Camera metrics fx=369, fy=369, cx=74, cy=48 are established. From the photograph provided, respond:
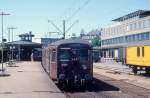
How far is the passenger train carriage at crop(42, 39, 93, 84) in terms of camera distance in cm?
2067

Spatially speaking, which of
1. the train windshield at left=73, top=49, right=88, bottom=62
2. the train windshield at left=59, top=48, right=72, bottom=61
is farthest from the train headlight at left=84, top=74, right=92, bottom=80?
the train windshield at left=59, top=48, right=72, bottom=61

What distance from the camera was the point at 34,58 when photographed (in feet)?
245

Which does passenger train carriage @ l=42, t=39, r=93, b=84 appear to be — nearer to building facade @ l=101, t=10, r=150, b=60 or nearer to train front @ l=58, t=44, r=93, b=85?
train front @ l=58, t=44, r=93, b=85

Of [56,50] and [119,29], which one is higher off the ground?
[119,29]

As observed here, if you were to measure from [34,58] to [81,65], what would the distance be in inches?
2149

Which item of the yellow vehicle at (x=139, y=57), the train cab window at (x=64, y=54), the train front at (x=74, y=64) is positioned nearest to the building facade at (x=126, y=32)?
the yellow vehicle at (x=139, y=57)

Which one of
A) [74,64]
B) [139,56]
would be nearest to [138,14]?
[139,56]

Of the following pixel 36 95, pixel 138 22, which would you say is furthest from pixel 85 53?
pixel 138 22

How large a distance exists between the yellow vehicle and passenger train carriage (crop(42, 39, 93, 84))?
10.5 m

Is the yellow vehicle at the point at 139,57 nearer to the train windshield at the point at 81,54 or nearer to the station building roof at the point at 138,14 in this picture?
the train windshield at the point at 81,54

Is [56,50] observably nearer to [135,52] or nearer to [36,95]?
[36,95]

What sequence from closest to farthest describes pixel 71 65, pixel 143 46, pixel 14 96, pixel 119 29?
A: pixel 14 96
pixel 71 65
pixel 143 46
pixel 119 29

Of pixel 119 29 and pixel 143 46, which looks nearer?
pixel 143 46

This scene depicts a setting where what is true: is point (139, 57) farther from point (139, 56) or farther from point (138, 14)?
point (138, 14)
